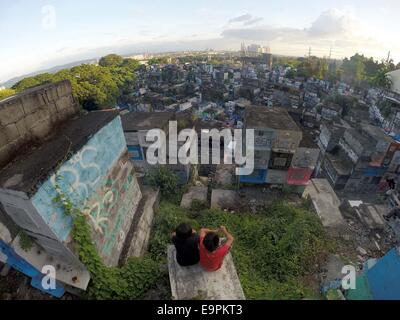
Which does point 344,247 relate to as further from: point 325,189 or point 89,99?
point 89,99

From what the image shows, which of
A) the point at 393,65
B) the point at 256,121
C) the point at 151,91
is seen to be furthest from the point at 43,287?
the point at 393,65

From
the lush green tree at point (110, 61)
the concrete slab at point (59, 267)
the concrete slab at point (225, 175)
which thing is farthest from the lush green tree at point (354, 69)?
the lush green tree at point (110, 61)

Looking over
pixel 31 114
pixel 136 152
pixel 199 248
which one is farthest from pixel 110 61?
pixel 199 248

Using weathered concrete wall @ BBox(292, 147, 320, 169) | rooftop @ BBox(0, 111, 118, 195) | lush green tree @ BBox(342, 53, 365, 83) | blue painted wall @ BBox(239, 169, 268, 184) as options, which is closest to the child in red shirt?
rooftop @ BBox(0, 111, 118, 195)

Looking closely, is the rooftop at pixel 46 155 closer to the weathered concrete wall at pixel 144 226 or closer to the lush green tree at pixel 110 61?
the weathered concrete wall at pixel 144 226

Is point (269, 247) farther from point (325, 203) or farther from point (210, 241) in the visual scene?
point (325, 203)

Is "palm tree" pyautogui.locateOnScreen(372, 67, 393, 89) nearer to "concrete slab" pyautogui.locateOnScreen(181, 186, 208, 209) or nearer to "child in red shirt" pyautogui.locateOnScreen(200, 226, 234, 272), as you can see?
"concrete slab" pyautogui.locateOnScreen(181, 186, 208, 209)
